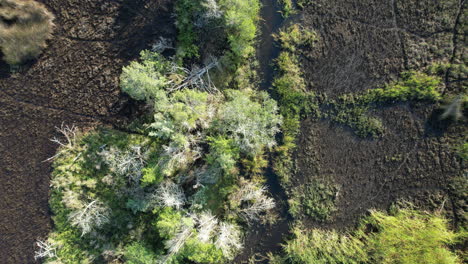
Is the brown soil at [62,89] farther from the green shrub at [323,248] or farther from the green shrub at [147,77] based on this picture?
the green shrub at [323,248]

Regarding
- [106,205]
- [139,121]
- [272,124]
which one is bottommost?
[106,205]

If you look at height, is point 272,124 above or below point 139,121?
above

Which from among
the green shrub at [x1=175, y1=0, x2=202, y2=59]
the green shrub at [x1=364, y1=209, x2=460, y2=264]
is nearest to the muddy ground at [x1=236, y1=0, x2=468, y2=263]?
the green shrub at [x1=364, y1=209, x2=460, y2=264]

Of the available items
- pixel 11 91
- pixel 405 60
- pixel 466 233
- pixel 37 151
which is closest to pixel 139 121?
pixel 37 151

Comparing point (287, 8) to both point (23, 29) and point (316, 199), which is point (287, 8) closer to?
point (316, 199)

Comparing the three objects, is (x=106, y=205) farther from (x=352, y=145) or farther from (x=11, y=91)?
(x=352, y=145)

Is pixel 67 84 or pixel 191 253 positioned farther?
pixel 67 84
